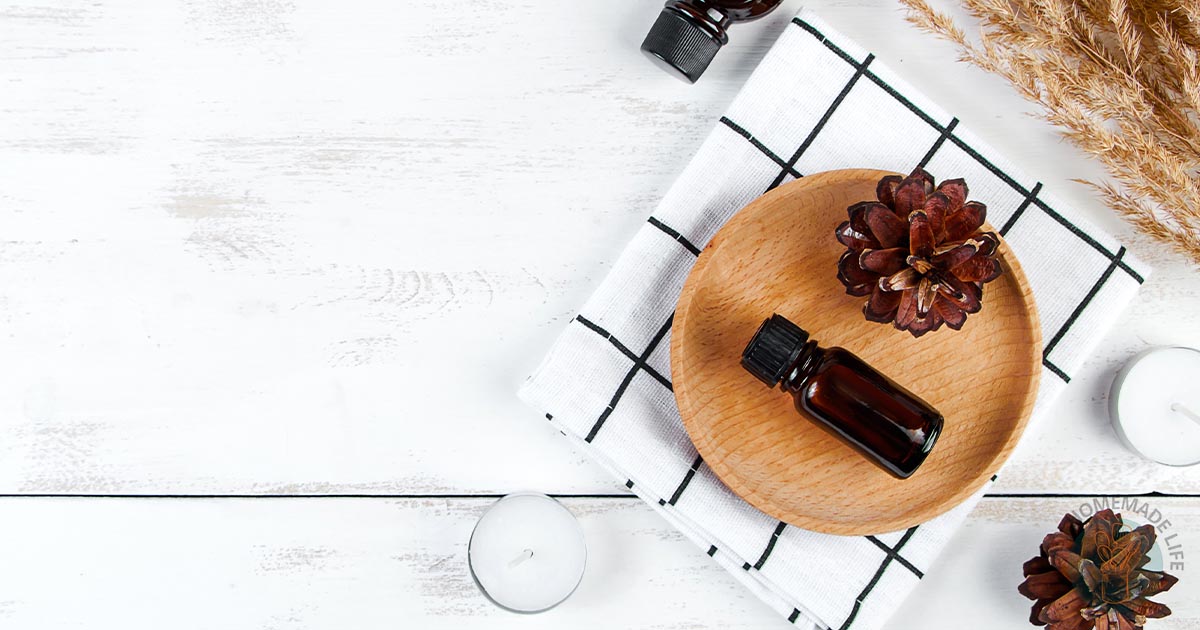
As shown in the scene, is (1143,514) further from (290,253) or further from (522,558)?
(290,253)

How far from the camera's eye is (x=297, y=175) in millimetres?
825

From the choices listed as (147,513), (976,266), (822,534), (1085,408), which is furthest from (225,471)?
(1085,408)

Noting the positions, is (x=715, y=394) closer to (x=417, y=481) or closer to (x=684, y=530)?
(x=684, y=530)

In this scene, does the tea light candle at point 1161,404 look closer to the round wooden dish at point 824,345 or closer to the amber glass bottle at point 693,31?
the round wooden dish at point 824,345

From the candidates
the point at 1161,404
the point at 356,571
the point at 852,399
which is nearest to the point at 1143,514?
the point at 1161,404

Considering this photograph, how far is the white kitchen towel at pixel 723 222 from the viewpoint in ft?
2.51

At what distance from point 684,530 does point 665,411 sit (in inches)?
4.2

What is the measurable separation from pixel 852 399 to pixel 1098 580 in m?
0.28

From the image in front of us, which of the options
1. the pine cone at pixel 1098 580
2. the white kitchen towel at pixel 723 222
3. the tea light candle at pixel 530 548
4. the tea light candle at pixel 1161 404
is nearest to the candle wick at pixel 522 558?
the tea light candle at pixel 530 548

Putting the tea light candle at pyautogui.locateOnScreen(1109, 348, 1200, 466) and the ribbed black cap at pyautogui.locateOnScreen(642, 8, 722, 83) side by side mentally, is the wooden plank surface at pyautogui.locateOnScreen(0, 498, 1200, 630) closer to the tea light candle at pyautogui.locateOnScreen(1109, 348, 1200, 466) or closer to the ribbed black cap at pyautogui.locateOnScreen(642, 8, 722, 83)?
the tea light candle at pyautogui.locateOnScreen(1109, 348, 1200, 466)

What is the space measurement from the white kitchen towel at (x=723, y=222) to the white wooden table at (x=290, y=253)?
6 cm

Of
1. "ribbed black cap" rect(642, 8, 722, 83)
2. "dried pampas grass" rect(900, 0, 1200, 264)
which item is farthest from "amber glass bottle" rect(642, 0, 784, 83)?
"dried pampas grass" rect(900, 0, 1200, 264)

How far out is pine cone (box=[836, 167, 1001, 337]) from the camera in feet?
2.13

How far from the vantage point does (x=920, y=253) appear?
2.14 feet
